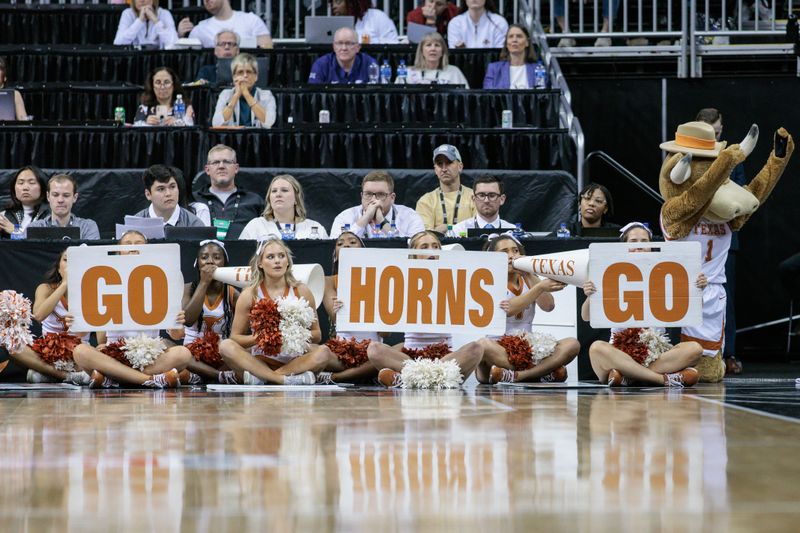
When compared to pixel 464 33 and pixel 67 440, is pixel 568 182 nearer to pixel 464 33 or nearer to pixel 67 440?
pixel 464 33

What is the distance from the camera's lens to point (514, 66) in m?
12.2

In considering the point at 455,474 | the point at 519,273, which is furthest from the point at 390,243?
the point at 455,474

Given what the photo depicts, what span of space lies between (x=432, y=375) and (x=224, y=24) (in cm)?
711

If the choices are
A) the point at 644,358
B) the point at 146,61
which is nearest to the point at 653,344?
the point at 644,358

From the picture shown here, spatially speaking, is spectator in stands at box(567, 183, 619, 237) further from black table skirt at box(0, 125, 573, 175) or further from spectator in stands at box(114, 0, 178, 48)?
spectator in stands at box(114, 0, 178, 48)

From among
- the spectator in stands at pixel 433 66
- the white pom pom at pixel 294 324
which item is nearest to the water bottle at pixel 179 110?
the spectator in stands at pixel 433 66

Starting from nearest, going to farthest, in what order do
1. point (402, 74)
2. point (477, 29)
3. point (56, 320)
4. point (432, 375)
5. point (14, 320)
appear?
point (432, 375)
point (14, 320)
point (56, 320)
point (402, 74)
point (477, 29)

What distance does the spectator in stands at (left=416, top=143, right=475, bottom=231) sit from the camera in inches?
398

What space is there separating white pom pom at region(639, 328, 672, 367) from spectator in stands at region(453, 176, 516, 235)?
6.29 ft

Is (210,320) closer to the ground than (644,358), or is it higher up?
higher up

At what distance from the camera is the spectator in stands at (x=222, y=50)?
12.2 m

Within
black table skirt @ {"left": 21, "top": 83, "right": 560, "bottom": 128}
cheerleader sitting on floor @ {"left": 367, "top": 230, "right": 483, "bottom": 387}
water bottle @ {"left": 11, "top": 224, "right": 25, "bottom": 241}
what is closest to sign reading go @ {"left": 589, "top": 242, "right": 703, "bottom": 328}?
cheerleader sitting on floor @ {"left": 367, "top": 230, "right": 483, "bottom": 387}

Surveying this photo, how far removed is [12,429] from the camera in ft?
15.5

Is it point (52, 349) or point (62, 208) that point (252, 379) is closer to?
point (52, 349)
